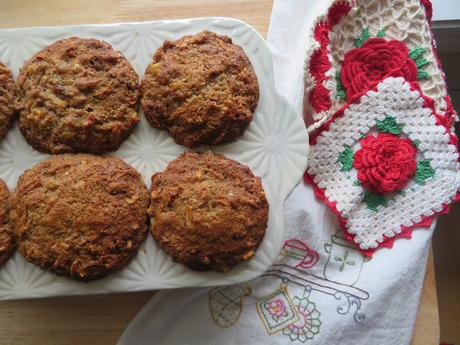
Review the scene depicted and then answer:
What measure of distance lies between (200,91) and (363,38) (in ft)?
1.53

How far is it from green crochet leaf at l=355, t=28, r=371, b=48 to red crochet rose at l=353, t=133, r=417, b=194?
0.78 feet

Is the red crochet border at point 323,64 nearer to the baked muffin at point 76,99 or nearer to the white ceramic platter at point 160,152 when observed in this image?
the white ceramic platter at point 160,152

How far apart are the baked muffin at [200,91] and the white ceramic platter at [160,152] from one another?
0.11ft

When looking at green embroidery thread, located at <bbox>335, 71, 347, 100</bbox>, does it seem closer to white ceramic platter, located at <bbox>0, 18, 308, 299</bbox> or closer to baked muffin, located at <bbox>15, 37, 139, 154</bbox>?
white ceramic platter, located at <bbox>0, 18, 308, 299</bbox>

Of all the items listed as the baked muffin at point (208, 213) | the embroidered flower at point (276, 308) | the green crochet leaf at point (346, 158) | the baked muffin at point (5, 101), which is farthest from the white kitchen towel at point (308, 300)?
the baked muffin at point (5, 101)

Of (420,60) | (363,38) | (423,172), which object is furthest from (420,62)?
(423,172)

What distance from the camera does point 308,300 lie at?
108 centimetres

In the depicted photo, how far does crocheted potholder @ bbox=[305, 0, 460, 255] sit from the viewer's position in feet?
3.46

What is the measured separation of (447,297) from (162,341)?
3.10ft

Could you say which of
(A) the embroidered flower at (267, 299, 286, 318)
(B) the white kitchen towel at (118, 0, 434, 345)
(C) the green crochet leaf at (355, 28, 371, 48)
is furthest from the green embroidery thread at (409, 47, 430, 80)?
(A) the embroidered flower at (267, 299, 286, 318)

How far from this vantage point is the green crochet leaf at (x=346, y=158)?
1.08 m

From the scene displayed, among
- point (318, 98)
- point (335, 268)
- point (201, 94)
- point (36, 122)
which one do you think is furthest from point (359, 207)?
point (36, 122)

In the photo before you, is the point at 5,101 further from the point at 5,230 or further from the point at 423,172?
the point at 423,172

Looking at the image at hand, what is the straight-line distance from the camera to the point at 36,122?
2.96 ft
